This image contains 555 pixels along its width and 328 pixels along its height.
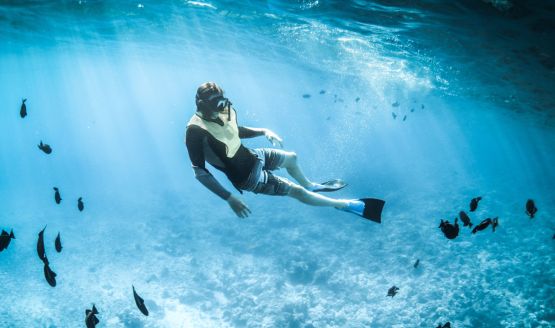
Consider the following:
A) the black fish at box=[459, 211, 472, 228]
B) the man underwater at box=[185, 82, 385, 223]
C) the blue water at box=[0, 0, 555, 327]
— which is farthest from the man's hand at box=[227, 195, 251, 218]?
the blue water at box=[0, 0, 555, 327]

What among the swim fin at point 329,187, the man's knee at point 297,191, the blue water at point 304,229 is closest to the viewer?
the man's knee at point 297,191

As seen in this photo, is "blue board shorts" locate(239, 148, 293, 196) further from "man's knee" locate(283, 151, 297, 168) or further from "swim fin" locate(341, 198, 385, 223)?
"swim fin" locate(341, 198, 385, 223)

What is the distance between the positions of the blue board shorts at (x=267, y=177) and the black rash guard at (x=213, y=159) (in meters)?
0.11

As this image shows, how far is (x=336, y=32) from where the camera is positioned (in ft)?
53.1

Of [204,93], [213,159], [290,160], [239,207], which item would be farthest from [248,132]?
[239,207]

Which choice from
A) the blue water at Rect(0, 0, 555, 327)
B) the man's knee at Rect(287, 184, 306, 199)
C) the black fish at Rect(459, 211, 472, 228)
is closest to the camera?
the man's knee at Rect(287, 184, 306, 199)

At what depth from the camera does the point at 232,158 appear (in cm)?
454

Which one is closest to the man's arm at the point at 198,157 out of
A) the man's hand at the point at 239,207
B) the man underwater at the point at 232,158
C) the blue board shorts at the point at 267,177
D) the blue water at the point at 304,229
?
the man underwater at the point at 232,158

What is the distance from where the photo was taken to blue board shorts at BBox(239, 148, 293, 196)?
15.8ft

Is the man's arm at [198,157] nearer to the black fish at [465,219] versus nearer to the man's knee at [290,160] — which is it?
the man's knee at [290,160]

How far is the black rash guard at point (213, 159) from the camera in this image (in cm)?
413

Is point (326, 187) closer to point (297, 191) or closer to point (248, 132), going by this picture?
point (297, 191)

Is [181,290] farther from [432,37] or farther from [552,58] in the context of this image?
[552,58]

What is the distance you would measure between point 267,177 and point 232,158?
0.75m
